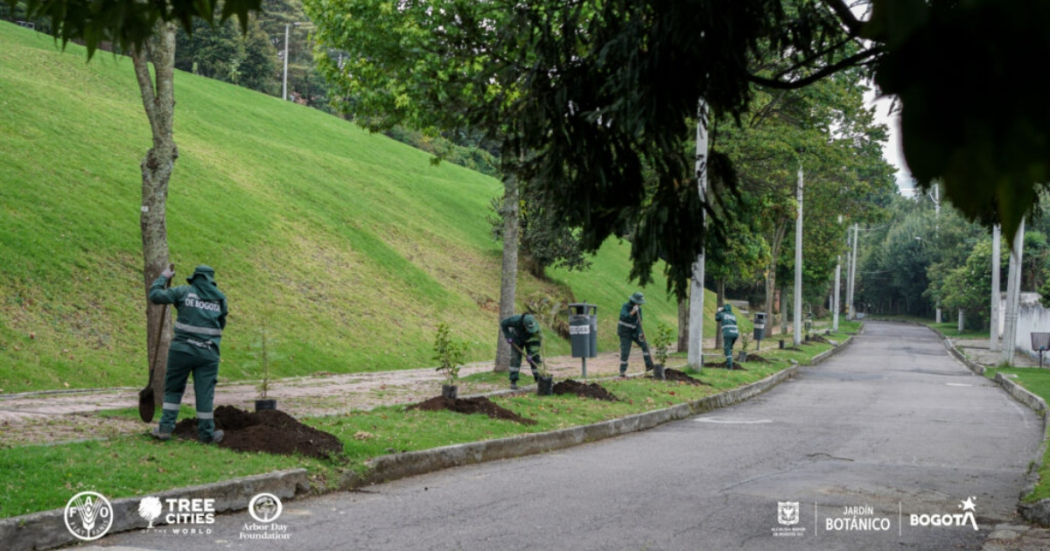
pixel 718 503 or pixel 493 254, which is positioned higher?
pixel 493 254

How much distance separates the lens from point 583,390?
15.9 m

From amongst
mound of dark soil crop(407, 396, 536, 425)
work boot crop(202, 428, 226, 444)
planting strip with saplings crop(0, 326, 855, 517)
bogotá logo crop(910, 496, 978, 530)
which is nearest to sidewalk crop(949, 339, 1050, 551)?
bogotá logo crop(910, 496, 978, 530)

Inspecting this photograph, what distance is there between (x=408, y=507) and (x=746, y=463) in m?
4.51

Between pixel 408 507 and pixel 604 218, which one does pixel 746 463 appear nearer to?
pixel 408 507

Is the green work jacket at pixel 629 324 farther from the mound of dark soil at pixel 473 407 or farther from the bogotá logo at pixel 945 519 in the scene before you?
the bogotá logo at pixel 945 519

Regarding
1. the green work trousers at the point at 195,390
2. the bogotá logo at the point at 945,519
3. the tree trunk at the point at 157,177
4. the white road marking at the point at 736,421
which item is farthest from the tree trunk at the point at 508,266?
the bogotá logo at the point at 945,519

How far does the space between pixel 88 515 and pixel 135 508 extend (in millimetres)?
393

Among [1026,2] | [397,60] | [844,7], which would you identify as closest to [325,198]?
[397,60]

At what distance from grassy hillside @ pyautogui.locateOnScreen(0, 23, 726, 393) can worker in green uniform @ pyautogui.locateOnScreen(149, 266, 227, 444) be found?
242 cm

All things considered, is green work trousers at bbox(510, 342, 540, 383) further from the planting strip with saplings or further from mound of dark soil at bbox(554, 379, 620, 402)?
the planting strip with saplings

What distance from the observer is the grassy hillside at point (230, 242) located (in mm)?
17766

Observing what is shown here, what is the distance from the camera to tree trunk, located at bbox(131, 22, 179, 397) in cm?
Result: 1189

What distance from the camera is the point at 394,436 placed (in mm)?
10445

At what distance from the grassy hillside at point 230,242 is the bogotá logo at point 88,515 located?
5225mm
